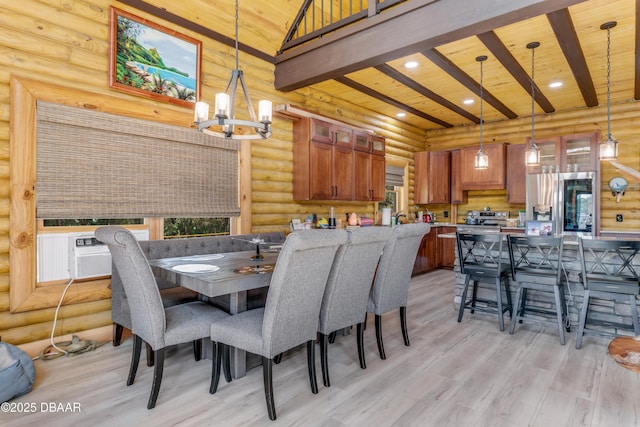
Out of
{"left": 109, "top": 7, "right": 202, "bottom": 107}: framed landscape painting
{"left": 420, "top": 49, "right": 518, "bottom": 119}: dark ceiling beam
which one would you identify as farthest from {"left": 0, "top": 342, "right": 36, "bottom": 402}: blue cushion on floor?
{"left": 420, "top": 49, "right": 518, "bottom": 119}: dark ceiling beam

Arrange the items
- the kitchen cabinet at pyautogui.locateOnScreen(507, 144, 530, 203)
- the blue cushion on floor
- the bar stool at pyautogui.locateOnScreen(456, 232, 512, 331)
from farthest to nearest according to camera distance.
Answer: the kitchen cabinet at pyautogui.locateOnScreen(507, 144, 530, 203) → the bar stool at pyautogui.locateOnScreen(456, 232, 512, 331) → the blue cushion on floor

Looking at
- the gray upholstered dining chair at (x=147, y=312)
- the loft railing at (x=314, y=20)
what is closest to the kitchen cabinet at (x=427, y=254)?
the loft railing at (x=314, y=20)

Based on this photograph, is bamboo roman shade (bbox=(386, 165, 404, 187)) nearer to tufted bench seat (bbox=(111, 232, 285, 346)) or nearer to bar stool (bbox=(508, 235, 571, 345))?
bar stool (bbox=(508, 235, 571, 345))

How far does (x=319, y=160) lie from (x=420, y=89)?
6.07 feet

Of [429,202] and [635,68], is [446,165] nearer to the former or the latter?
[429,202]

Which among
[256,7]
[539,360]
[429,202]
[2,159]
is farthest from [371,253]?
[429,202]

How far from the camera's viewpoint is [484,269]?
12.0ft

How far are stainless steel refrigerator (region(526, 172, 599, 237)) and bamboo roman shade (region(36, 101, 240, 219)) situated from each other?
477cm

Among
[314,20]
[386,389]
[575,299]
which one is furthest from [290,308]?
[314,20]

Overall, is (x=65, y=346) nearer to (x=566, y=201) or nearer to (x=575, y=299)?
(x=575, y=299)

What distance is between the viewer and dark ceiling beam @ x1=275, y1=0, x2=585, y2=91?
116 inches

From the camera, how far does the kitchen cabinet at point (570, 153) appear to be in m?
5.61

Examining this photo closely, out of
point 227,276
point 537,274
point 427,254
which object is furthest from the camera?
point 427,254

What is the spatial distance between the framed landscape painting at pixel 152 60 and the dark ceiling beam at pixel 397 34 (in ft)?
3.85
